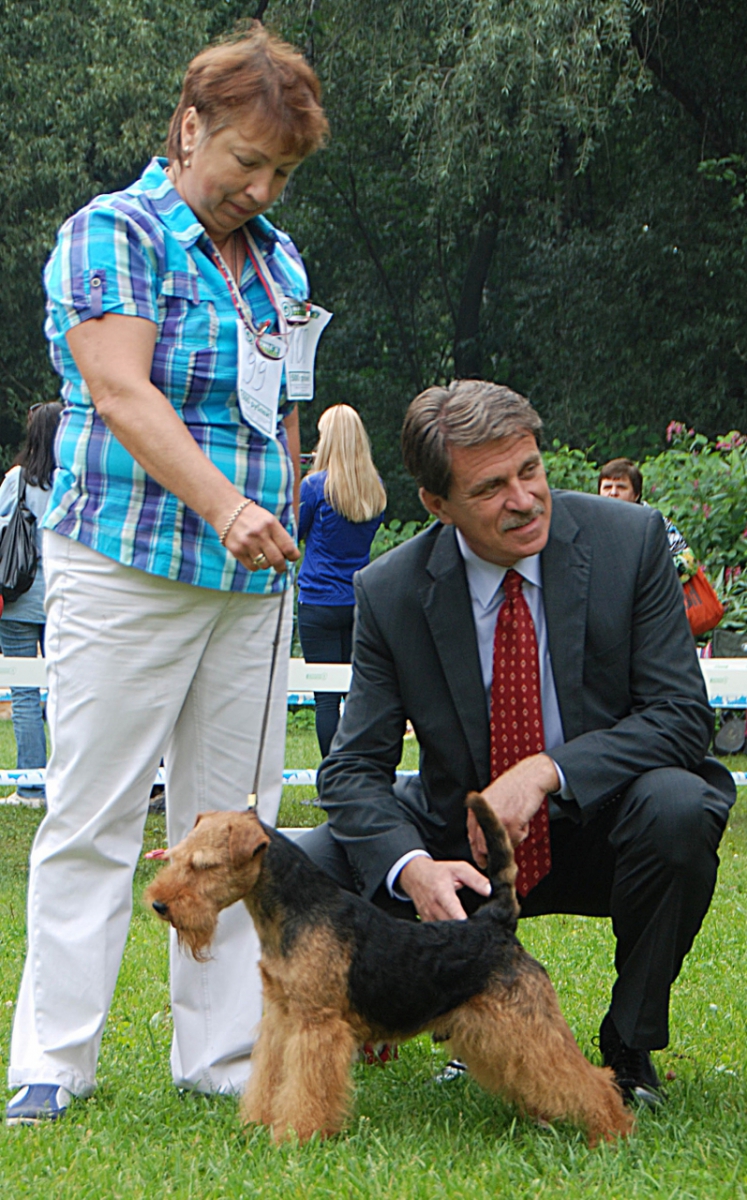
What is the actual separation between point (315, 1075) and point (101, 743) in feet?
2.88

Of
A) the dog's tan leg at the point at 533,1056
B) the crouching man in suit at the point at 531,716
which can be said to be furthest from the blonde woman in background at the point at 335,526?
the dog's tan leg at the point at 533,1056

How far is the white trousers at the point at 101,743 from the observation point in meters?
2.96

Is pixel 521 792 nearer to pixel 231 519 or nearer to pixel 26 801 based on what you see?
pixel 231 519

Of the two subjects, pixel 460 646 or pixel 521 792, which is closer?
pixel 521 792

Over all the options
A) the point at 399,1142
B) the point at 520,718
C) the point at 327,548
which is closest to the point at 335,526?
the point at 327,548

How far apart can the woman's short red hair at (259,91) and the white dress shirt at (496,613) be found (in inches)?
40.5

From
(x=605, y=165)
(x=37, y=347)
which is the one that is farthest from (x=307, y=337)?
(x=37, y=347)

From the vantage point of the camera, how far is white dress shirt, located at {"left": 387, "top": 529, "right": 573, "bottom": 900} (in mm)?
3145

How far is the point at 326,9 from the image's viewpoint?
20.8 m

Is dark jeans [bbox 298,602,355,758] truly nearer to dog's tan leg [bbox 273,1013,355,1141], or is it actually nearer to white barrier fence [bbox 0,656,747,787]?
white barrier fence [bbox 0,656,747,787]

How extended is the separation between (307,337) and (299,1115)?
70.5 inches

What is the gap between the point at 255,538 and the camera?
272 centimetres

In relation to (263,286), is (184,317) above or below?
below

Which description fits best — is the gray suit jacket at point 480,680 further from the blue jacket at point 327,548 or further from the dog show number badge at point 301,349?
the blue jacket at point 327,548
